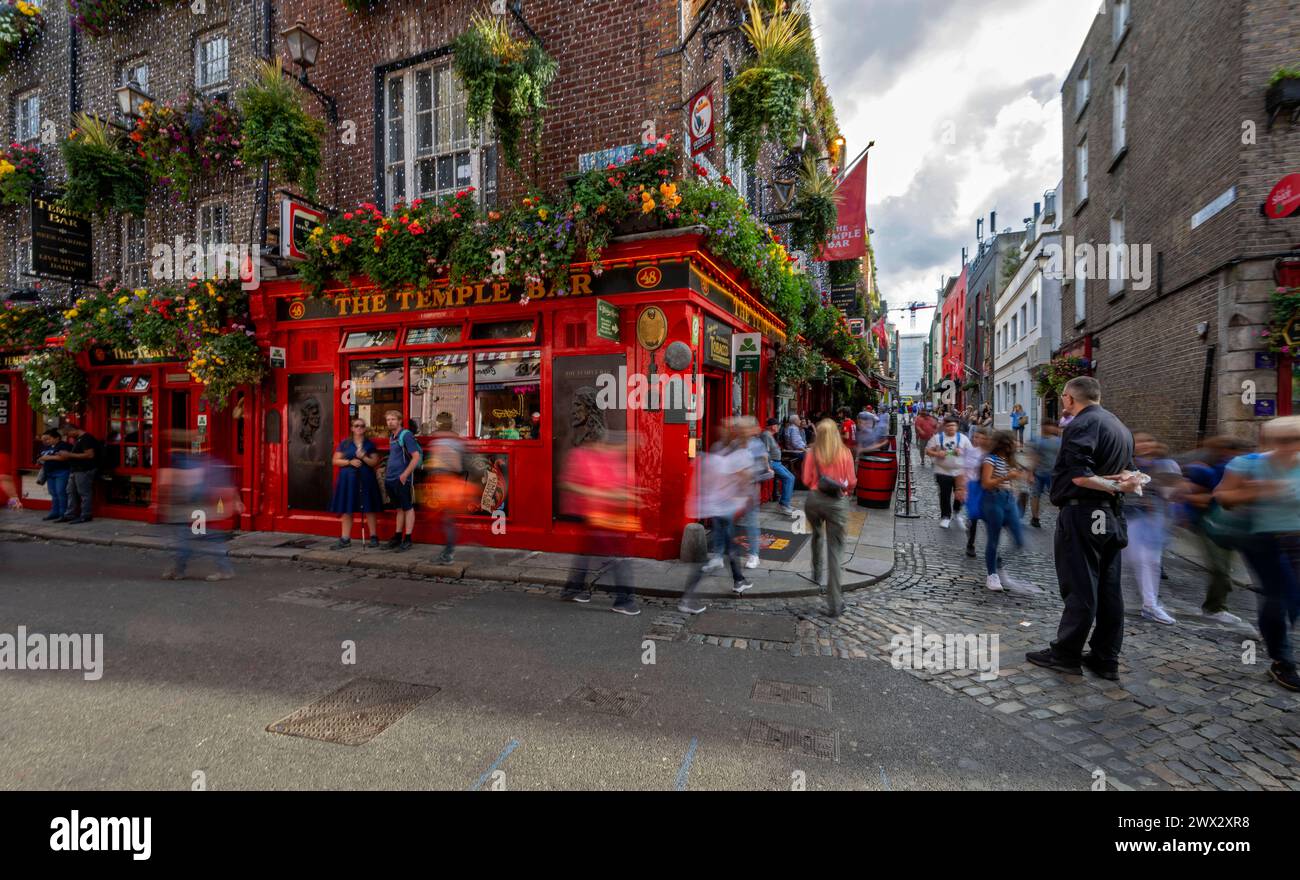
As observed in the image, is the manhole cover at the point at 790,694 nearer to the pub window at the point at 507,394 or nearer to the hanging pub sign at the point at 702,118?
the pub window at the point at 507,394

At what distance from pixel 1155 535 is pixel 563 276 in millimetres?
7166

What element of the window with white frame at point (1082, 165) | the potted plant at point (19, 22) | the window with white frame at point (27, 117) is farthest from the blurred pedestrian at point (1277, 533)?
the potted plant at point (19, 22)

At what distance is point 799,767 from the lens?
125 inches

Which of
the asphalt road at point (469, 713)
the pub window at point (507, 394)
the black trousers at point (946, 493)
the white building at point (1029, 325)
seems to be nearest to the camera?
the asphalt road at point (469, 713)

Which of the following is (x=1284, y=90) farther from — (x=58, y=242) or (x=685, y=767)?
(x=58, y=242)

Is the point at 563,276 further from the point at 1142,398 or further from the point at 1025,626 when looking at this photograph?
the point at 1142,398

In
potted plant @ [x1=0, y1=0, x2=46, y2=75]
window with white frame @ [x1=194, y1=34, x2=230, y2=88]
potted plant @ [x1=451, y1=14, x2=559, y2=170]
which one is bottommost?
potted plant @ [x1=451, y1=14, x2=559, y2=170]

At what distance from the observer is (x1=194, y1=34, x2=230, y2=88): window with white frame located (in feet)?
37.4

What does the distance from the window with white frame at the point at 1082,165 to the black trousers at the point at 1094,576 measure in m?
17.9

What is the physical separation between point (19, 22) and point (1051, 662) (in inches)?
889

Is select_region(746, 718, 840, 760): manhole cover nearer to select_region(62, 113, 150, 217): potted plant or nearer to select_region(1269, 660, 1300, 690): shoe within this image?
select_region(1269, 660, 1300, 690): shoe

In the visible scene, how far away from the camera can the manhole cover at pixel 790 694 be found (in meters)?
3.95

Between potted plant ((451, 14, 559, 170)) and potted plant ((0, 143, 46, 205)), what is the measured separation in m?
11.8

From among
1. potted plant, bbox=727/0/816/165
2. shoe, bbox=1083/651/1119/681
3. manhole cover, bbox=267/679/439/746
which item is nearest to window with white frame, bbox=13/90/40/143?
potted plant, bbox=727/0/816/165
